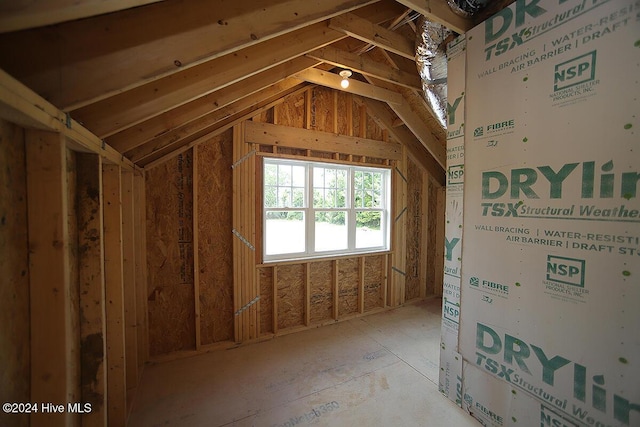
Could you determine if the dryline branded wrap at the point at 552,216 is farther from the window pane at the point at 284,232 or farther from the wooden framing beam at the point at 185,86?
the window pane at the point at 284,232

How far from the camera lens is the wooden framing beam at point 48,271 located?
37.7 inches

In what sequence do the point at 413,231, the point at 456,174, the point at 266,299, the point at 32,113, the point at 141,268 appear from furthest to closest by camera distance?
1. the point at 413,231
2. the point at 266,299
3. the point at 141,268
4. the point at 456,174
5. the point at 32,113

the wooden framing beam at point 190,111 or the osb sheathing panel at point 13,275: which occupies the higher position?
the wooden framing beam at point 190,111

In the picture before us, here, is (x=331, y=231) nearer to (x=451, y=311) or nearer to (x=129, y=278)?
(x=451, y=311)

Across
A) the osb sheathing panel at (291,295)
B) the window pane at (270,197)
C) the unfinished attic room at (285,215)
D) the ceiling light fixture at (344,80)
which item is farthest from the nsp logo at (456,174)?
the osb sheathing panel at (291,295)

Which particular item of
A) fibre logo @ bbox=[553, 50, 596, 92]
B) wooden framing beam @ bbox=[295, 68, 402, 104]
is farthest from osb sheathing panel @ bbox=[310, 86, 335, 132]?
fibre logo @ bbox=[553, 50, 596, 92]

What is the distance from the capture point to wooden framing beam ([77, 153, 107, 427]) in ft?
4.26

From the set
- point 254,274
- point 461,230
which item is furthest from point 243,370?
point 461,230

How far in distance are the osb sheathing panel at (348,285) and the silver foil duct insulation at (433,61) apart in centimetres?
230

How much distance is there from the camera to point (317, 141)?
3311mm

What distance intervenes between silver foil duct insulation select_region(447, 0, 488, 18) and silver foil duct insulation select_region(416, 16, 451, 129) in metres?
0.32

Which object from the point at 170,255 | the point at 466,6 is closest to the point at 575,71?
the point at 466,6

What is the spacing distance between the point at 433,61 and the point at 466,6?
467 millimetres

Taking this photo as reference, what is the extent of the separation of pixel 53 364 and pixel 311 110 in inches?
127
